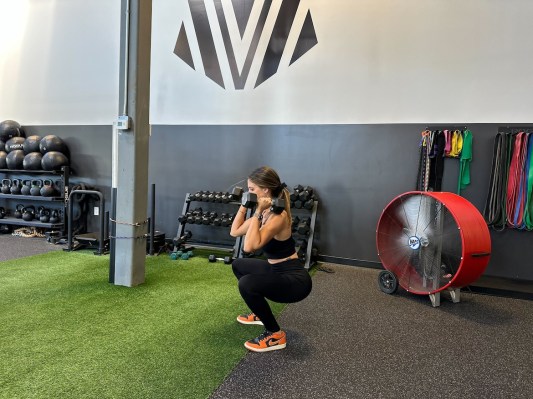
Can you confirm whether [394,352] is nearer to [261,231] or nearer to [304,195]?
[261,231]

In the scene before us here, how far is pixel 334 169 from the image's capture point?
4.67 m

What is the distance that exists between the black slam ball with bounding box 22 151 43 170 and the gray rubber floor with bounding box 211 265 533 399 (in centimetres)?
466

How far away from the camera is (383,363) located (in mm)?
2197

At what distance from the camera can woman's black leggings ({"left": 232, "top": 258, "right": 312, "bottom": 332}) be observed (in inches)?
86.5

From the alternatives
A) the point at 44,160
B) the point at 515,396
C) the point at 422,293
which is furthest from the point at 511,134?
the point at 44,160

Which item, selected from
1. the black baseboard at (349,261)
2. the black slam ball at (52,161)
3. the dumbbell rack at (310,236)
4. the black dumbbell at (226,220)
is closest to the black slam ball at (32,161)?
the black slam ball at (52,161)

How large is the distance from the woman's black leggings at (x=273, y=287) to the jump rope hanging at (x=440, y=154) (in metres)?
2.54

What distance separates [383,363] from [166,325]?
4.76 ft

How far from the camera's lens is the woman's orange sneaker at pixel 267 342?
7.50 feet

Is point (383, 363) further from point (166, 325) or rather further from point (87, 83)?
point (87, 83)

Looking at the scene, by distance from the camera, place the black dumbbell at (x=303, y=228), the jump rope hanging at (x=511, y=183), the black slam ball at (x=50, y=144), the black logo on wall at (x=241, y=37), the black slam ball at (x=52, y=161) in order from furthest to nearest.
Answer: the black slam ball at (x=50, y=144) < the black slam ball at (x=52, y=161) < the black logo on wall at (x=241, y=37) < the black dumbbell at (x=303, y=228) < the jump rope hanging at (x=511, y=183)

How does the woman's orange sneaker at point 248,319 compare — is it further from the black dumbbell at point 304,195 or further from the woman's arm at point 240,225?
the black dumbbell at point 304,195

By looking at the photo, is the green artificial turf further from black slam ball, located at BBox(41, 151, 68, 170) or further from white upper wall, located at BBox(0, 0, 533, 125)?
white upper wall, located at BBox(0, 0, 533, 125)

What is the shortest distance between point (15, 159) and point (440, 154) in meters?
6.00
